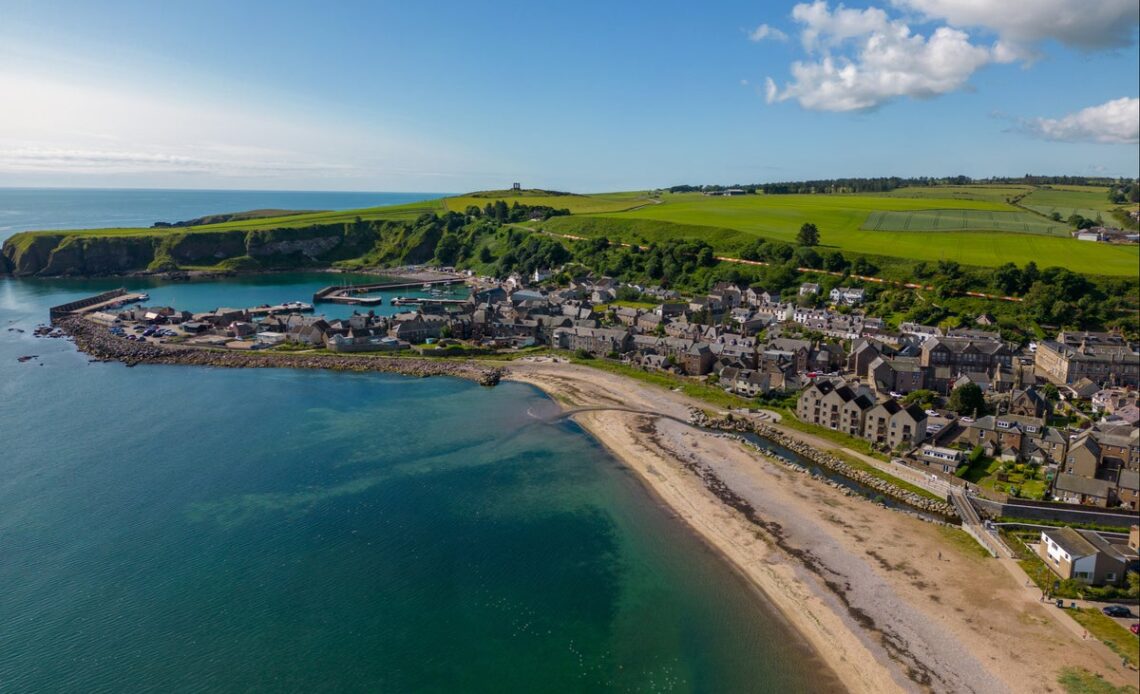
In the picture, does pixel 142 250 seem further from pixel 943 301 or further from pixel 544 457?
pixel 943 301

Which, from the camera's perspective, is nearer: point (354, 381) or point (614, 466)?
point (614, 466)

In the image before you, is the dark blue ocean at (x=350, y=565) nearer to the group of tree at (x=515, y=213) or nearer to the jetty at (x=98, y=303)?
the jetty at (x=98, y=303)

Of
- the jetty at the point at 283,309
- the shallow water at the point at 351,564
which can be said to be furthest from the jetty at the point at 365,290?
the shallow water at the point at 351,564

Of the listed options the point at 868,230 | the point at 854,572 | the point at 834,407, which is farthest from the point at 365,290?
the point at 854,572

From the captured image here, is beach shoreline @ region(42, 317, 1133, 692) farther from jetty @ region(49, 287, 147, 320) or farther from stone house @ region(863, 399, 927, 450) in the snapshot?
jetty @ region(49, 287, 147, 320)

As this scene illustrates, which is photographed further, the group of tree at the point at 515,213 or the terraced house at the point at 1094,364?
the group of tree at the point at 515,213

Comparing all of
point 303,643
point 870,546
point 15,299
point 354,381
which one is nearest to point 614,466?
point 870,546

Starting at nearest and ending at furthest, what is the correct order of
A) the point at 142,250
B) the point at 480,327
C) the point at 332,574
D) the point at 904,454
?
the point at 332,574
the point at 904,454
the point at 480,327
the point at 142,250
